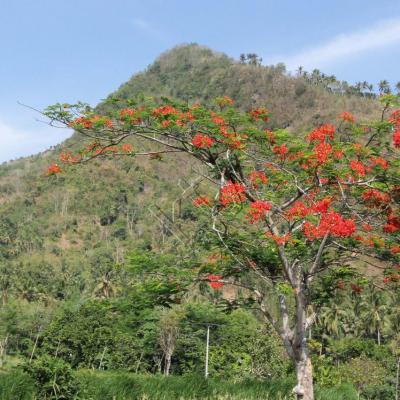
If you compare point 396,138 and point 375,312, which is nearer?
point 396,138

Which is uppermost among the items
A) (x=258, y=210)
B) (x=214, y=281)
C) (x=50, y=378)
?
(x=258, y=210)

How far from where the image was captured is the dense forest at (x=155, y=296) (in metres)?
12.0

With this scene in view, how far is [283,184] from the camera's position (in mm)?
13406

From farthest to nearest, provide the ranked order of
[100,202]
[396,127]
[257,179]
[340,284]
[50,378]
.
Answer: [100,202] → [340,284] → [257,179] → [396,127] → [50,378]

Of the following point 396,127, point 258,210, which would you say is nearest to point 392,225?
point 396,127

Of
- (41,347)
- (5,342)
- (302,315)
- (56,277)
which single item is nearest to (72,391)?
(302,315)

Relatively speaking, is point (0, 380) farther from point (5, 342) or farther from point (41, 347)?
point (5, 342)

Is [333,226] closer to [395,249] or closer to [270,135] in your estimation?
[395,249]

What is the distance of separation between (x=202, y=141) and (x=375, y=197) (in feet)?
13.0

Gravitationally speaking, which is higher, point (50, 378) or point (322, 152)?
point (322, 152)

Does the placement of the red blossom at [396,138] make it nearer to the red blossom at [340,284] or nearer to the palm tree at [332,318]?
the red blossom at [340,284]

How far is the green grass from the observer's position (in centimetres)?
948

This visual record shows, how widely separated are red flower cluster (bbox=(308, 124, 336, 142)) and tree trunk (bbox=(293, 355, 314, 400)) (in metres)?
4.56

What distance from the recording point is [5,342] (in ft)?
186
